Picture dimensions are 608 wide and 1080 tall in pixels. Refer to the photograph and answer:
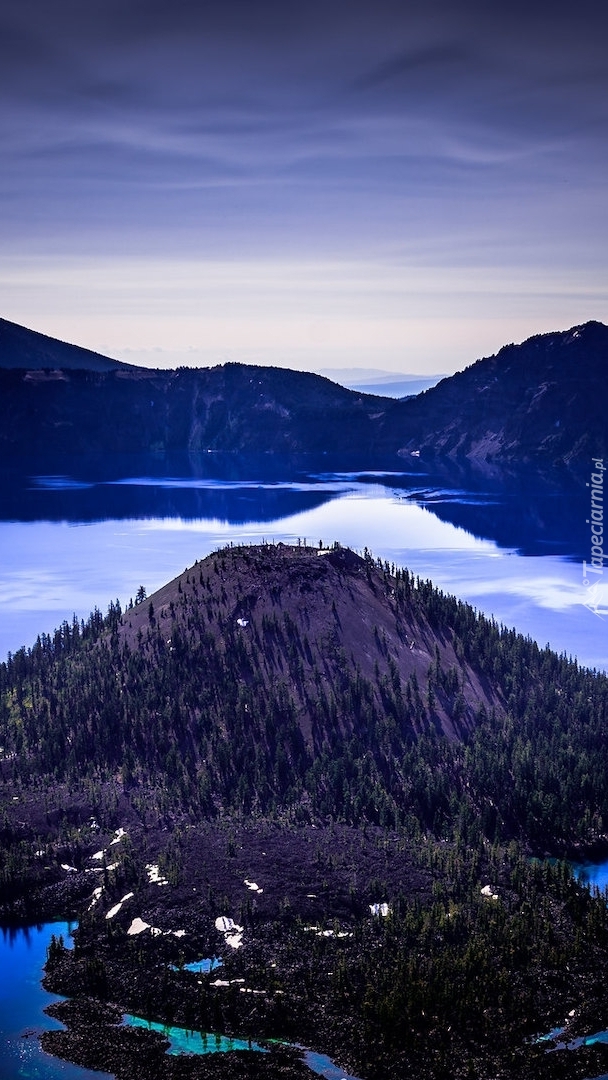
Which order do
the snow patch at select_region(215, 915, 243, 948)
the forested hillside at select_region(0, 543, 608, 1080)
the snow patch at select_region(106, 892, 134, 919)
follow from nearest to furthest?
the forested hillside at select_region(0, 543, 608, 1080), the snow patch at select_region(215, 915, 243, 948), the snow patch at select_region(106, 892, 134, 919)

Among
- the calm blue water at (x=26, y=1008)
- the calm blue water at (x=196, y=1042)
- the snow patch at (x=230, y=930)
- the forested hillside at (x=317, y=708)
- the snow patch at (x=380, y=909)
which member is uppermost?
the forested hillside at (x=317, y=708)

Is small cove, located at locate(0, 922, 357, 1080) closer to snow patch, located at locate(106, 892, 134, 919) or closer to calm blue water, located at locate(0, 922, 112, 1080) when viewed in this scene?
calm blue water, located at locate(0, 922, 112, 1080)

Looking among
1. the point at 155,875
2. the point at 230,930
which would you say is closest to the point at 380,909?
the point at 230,930

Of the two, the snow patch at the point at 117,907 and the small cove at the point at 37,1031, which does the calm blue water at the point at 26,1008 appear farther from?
the snow patch at the point at 117,907

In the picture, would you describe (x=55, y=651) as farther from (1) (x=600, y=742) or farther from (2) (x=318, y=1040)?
(2) (x=318, y=1040)

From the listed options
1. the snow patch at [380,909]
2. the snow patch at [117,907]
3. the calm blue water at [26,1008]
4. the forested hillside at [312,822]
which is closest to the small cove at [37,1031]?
the calm blue water at [26,1008]

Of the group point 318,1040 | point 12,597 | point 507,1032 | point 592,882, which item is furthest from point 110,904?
point 12,597

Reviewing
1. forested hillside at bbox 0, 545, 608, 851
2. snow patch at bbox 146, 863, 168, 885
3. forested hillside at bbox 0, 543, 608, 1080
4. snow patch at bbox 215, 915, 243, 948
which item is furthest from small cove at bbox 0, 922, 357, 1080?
forested hillside at bbox 0, 545, 608, 851

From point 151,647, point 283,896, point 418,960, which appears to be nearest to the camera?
point 418,960

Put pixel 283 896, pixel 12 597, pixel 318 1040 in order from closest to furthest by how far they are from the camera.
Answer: pixel 318 1040 < pixel 283 896 < pixel 12 597
